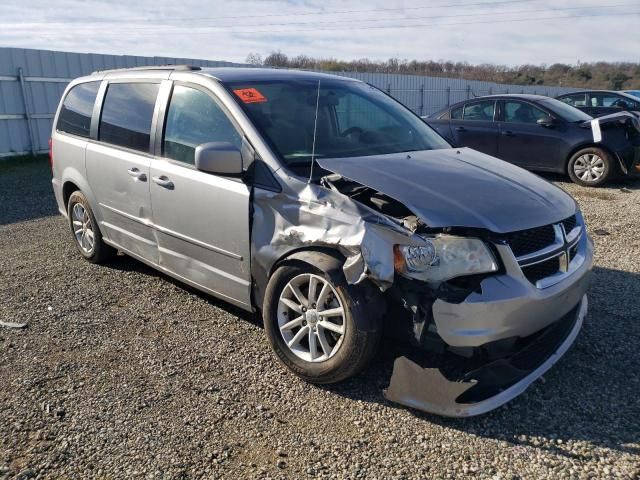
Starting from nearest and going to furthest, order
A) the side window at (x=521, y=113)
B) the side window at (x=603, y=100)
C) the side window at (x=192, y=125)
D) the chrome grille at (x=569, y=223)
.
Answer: the chrome grille at (x=569, y=223) < the side window at (x=192, y=125) < the side window at (x=521, y=113) < the side window at (x=603, y=100)

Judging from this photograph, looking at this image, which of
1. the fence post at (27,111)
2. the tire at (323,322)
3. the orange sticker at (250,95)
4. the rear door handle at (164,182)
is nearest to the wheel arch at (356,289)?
the tire at (323,322)

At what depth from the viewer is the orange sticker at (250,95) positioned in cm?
369

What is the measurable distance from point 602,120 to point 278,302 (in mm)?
7634

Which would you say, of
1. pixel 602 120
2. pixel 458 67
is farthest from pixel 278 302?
pixel 458 67

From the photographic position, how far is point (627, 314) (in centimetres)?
406

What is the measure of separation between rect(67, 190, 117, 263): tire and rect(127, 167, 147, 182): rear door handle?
109cm

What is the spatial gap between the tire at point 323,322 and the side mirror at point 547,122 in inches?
298

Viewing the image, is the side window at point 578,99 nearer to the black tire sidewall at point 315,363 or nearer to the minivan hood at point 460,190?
the minivan hood at point 460,190

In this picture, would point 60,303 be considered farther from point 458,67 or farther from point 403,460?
point 458,67

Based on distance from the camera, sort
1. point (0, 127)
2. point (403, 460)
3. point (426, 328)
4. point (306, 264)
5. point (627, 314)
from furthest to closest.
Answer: point (0, 127) → point (627, 314) → point (306, 264) → point (426, 328) → point (403, 460)

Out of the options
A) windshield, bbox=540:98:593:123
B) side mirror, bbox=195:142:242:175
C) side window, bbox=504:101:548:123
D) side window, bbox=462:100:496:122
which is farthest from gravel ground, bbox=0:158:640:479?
side window, bbox=462:100:496:122

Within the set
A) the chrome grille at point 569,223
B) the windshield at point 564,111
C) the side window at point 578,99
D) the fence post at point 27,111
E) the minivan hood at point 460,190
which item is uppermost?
the minivan hood at point 460,190

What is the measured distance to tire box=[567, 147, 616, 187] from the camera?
8.72 metres

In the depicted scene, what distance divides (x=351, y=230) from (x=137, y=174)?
217 centimetres
